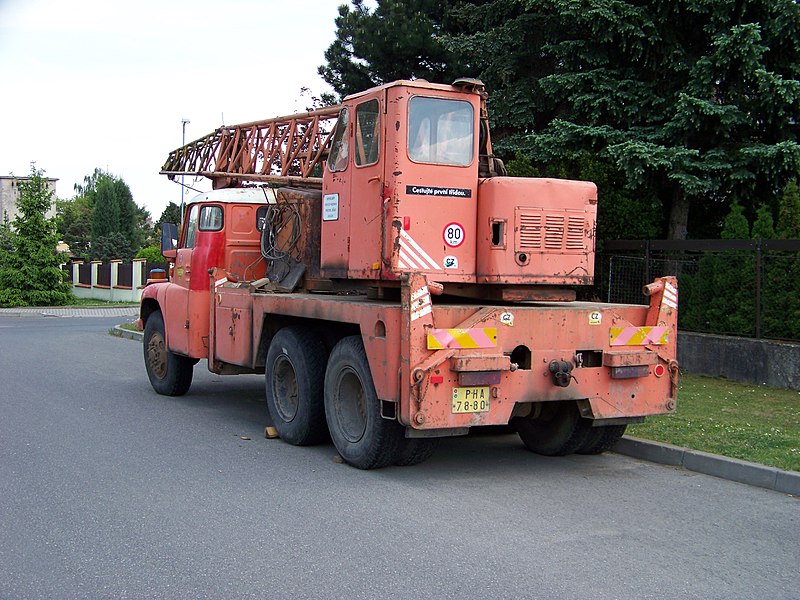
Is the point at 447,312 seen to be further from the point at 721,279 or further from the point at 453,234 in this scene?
the point at 721,279

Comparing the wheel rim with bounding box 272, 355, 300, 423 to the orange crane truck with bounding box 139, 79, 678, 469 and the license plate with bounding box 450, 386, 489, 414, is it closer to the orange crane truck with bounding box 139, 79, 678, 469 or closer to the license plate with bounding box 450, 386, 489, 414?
the orange crane truck with bounding box 139, 79, 678, 469

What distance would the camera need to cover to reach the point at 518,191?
26.5ft

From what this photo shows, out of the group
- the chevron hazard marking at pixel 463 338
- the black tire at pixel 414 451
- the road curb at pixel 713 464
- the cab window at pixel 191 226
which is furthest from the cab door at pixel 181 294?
the road curb at pixel 713 464

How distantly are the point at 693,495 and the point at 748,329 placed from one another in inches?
257

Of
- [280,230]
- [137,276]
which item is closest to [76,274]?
[137,276]

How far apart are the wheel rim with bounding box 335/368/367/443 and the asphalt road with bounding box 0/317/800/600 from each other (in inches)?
13.3

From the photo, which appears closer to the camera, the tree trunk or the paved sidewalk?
the tree trunk

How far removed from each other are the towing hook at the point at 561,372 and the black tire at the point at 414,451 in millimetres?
1182

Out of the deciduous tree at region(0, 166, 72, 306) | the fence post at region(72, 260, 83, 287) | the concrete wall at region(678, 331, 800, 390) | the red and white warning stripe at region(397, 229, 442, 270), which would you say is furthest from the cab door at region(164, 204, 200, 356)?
the fence post at region(72, 260, 83, 287)

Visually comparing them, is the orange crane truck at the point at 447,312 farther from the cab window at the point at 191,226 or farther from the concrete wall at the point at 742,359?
the concrete wall at the point at 742,359

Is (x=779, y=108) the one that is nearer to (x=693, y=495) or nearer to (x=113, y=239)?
(x=693, y=495)

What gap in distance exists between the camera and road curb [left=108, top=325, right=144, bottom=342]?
22109 millimetres

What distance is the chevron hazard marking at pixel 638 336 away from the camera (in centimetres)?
817

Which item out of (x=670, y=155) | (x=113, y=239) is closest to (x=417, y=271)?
(x=670, y=155)
